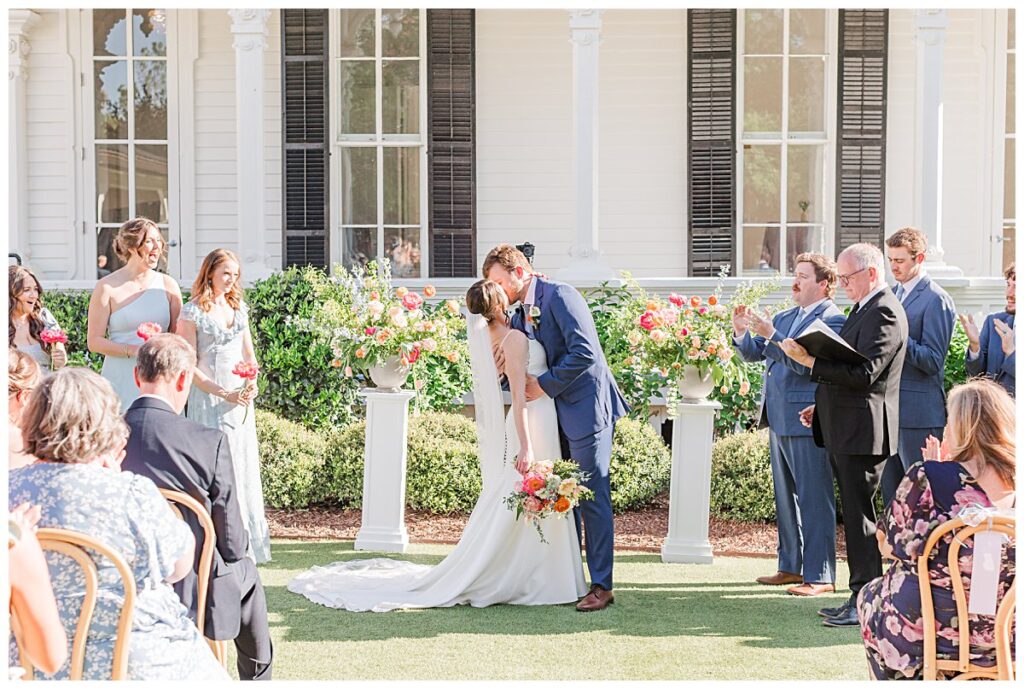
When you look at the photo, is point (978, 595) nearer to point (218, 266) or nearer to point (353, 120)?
point (218, 266)

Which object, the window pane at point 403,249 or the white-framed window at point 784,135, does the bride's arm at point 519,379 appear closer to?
the window pane at point 403,249

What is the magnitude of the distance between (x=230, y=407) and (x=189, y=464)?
2.93 metres

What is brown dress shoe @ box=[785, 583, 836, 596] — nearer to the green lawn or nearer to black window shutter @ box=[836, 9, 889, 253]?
the green lawn

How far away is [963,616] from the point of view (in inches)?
137

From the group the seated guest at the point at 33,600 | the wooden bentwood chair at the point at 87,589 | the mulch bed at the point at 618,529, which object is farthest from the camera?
the mulch bed at the point at 618,529

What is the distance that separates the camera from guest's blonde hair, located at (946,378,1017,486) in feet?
11.6

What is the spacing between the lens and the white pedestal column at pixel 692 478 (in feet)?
23.2

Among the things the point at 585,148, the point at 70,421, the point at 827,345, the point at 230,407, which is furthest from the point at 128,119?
the point at 70,421

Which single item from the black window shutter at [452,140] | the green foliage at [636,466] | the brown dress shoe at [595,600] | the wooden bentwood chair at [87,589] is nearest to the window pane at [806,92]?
the black window shutter at [452,140]

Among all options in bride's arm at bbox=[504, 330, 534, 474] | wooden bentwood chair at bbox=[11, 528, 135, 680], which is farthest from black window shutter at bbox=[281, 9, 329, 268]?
wooden bentwood chair at bbox=[11, 528, 135, 680]

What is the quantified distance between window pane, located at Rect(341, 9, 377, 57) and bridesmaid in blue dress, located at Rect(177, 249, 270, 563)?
501cm

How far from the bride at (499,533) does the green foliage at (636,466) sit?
2319 millimetres

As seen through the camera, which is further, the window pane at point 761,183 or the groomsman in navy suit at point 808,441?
the window pane at point 761,183

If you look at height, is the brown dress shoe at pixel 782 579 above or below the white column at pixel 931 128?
below
